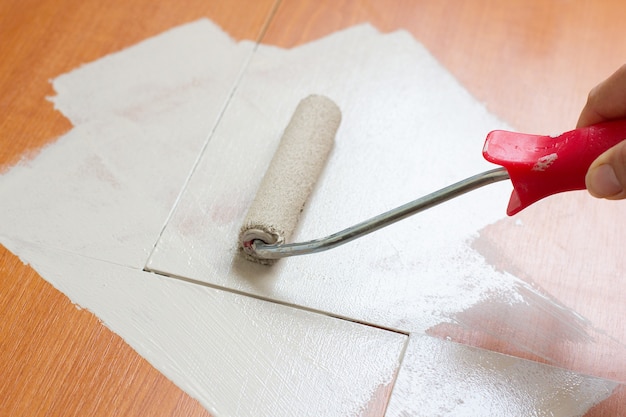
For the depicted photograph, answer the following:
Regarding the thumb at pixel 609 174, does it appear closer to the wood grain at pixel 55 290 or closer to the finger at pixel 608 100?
the finger at pixel 608 100

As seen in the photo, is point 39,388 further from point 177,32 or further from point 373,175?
point 177,32

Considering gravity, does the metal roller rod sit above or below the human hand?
below

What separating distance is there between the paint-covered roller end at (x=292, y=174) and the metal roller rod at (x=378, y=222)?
16mm

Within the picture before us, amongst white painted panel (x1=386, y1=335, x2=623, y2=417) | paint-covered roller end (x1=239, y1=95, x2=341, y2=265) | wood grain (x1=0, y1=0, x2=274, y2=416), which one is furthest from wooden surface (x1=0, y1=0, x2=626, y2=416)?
paint-covered roller end (x1=239, y1=95, x2=341, y2=265)

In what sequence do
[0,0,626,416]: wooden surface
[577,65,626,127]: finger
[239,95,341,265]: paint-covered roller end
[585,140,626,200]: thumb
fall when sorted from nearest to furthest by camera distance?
[585,140,626,200]: thumb, [577,65,626,127]: finger, [239,95,341,265]: paint-covered roller end, [0,0,626,416]: wooden surface

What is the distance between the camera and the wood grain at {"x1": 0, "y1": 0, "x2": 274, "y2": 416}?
0.96 meters

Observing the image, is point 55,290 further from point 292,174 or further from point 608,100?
point 608,100

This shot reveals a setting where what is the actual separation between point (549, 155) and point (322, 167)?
1.40 ft

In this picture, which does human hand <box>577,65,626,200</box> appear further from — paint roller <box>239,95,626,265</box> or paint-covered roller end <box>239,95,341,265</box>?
paint-covered roller end <box>239,95,341,265</box>

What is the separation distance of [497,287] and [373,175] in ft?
0.95

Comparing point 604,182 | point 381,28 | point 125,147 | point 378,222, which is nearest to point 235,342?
point 378,222

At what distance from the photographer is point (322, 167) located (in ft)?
3.91

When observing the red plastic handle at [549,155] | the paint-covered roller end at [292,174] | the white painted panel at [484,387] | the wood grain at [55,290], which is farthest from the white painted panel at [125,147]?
the red plastic handle at [549,155]

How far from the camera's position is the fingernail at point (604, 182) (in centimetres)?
80
